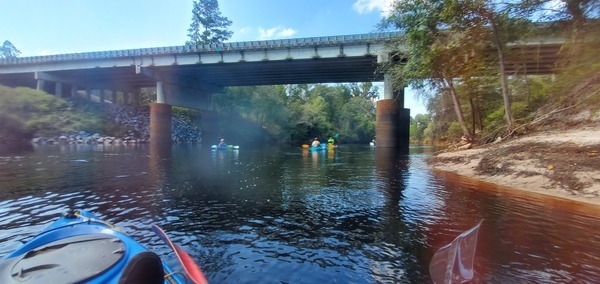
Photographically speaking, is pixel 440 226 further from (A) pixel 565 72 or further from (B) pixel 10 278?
(A) pixel 565 72

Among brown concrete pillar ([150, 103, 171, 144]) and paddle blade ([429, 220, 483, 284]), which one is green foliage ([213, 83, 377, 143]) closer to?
brown concrete pillar ([150, 103, 171, 144])

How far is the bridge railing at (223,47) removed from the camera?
3728 cm

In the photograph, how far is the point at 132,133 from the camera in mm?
51250

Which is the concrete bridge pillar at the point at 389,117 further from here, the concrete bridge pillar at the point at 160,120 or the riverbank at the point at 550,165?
the concrete bridge pillar at the point at 160,120

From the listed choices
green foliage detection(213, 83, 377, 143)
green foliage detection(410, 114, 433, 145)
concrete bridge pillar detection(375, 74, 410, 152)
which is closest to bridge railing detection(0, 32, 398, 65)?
concrete bridge pillar detection(375, 74, 410, 152)

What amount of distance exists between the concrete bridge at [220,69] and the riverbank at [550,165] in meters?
16.4

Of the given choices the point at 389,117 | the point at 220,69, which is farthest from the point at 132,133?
the point at 389,117

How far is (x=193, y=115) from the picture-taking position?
217 feet

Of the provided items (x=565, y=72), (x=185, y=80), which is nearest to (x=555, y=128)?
(x=565, y=72)

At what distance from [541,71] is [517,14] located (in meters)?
21.4

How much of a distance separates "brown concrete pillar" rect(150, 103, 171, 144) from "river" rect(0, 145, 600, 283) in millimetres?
36554

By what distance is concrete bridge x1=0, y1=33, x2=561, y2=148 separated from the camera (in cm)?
3853

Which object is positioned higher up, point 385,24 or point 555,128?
point 385,24

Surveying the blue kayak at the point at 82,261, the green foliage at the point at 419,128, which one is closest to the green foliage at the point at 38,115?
the blue kayak at the point at 82,261
